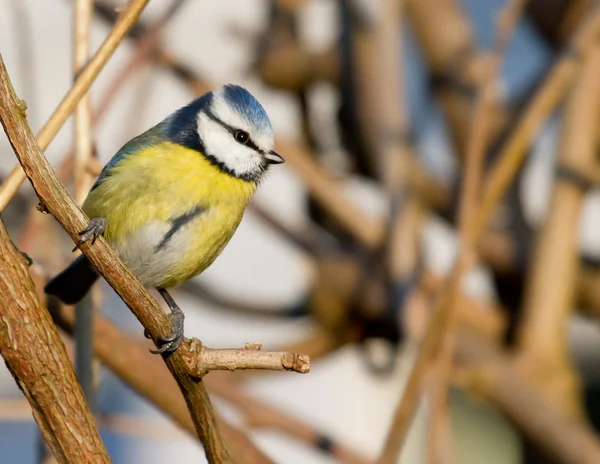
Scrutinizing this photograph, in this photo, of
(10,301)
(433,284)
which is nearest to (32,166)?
(10,301)

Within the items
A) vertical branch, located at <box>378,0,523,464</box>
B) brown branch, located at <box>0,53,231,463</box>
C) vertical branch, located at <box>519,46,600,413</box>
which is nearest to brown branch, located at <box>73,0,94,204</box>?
brown branch, located at <box>0,53,231,463</box>

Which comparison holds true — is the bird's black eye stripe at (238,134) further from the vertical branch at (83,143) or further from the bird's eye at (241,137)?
the vertical branch at (83,143)

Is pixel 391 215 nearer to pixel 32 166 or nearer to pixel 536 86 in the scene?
pixel 536 86

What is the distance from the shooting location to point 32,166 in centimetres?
64

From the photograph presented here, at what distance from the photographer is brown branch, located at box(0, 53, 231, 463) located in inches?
25.1

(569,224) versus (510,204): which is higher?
(510,204)

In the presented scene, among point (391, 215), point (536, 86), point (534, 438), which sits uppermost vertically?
point (536, 86)

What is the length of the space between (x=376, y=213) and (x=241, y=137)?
4.39 feet

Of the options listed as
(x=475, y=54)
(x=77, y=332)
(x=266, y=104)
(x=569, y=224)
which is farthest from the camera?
(x=266, y=104)

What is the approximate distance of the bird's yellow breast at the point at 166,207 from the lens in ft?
3.50

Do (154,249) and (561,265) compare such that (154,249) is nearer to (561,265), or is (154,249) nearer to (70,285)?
(70,285)

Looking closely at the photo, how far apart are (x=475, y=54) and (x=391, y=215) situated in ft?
1.60

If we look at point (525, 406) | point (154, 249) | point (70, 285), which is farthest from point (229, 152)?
point (525, 406)

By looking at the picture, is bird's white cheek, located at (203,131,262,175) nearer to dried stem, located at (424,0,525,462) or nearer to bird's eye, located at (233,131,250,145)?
bird's eye, located at (233,131,250,145)
